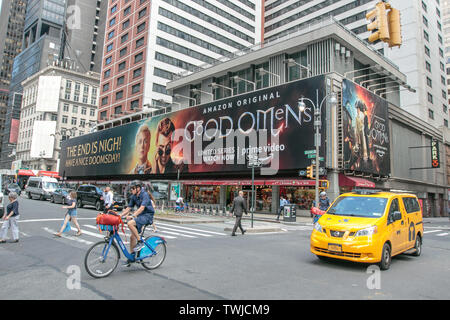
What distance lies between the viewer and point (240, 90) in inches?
1448

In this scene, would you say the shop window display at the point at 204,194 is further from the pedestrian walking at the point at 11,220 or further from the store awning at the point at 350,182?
the pedestrian walking at the point at 11,220

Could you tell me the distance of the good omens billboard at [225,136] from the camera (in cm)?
2753

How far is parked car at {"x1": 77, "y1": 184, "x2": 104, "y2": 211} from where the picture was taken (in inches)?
947

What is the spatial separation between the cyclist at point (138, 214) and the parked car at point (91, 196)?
18025 mm

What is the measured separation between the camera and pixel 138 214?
6445 millimetres

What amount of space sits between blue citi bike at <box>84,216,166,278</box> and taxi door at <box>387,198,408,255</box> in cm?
531

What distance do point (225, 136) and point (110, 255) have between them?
2761 centimetres

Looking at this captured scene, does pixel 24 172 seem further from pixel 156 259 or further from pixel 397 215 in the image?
pixel 397 215

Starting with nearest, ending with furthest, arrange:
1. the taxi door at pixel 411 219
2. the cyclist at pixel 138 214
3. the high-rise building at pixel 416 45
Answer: the cyclist at pixel 138 214 → the taxi door at pixel 411 219 → the high-rise building at pixel 416 45

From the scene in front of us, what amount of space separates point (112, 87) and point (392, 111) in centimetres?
4883

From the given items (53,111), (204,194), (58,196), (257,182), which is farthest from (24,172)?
(257,182)
